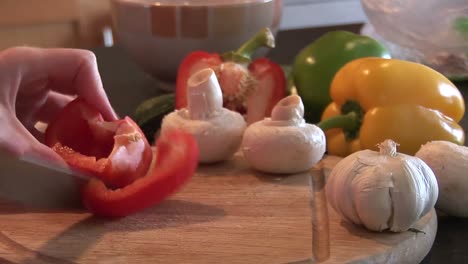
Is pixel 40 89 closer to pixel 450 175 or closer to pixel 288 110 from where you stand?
pixel 288 110

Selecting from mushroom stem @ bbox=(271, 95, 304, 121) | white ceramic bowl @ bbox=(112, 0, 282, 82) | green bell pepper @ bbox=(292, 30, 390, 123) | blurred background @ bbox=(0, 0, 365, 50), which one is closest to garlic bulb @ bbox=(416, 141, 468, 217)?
mushroom stem @ bbox=(271, 95, 304, 121)

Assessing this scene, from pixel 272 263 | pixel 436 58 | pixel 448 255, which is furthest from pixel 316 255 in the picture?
pixel 436 58

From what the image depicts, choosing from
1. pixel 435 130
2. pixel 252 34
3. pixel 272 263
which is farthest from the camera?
Answer: pixel 252 34

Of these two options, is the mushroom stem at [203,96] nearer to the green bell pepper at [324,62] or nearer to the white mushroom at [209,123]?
the white mushroom at [209,123]

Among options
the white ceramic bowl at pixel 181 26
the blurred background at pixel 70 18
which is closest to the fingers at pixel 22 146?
the white ceramic bowl at pixel 181 26

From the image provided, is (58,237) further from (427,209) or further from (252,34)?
(252,34)

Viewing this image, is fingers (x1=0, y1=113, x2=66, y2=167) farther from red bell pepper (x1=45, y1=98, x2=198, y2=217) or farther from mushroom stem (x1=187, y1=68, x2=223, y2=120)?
mushroom stem (x1=187, y1=68, x2=223, y2=120)

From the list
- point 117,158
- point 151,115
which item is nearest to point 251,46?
point 151,115
